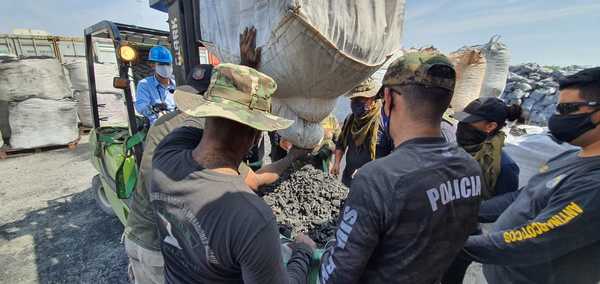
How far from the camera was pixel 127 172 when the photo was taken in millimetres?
2357

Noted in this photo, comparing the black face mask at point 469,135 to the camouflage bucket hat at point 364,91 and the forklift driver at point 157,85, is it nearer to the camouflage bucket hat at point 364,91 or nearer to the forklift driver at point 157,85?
the camouflage bucket hat at point 364,91

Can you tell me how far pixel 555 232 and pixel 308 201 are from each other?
A: 1329 mm

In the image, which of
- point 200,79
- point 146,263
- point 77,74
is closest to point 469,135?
point 200,79

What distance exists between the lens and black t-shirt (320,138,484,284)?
3.22ft

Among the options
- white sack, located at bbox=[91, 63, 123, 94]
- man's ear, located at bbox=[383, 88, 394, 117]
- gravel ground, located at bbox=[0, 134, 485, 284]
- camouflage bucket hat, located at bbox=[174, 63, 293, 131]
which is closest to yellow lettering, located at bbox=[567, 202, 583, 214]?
man's ear, located at bbox=[383, 88, 394, 117]

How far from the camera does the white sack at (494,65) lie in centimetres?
562

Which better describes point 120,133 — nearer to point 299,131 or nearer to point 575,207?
point 299,131

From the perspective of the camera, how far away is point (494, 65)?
564 centimetres

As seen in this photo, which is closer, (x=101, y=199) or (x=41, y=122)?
(x=101, y=199)

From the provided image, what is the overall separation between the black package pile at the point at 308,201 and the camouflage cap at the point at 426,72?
102 centimetres

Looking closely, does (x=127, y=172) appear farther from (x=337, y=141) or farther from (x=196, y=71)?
(x=337, y=141)

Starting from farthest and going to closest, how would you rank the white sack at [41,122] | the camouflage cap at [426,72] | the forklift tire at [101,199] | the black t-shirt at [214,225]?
the white sack at [41,122] → the forklift tire at [101,199] → the camouflage cap at [426,72] → the black t-shirt at [214,225]

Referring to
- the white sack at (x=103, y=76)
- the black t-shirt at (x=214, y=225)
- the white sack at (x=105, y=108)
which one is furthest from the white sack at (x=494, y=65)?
the white sack at (x=103, y=76)

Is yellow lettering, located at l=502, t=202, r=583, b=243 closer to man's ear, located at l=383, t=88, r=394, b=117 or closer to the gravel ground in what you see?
man's ear, located at l=383, t=88, r=394, b=117
